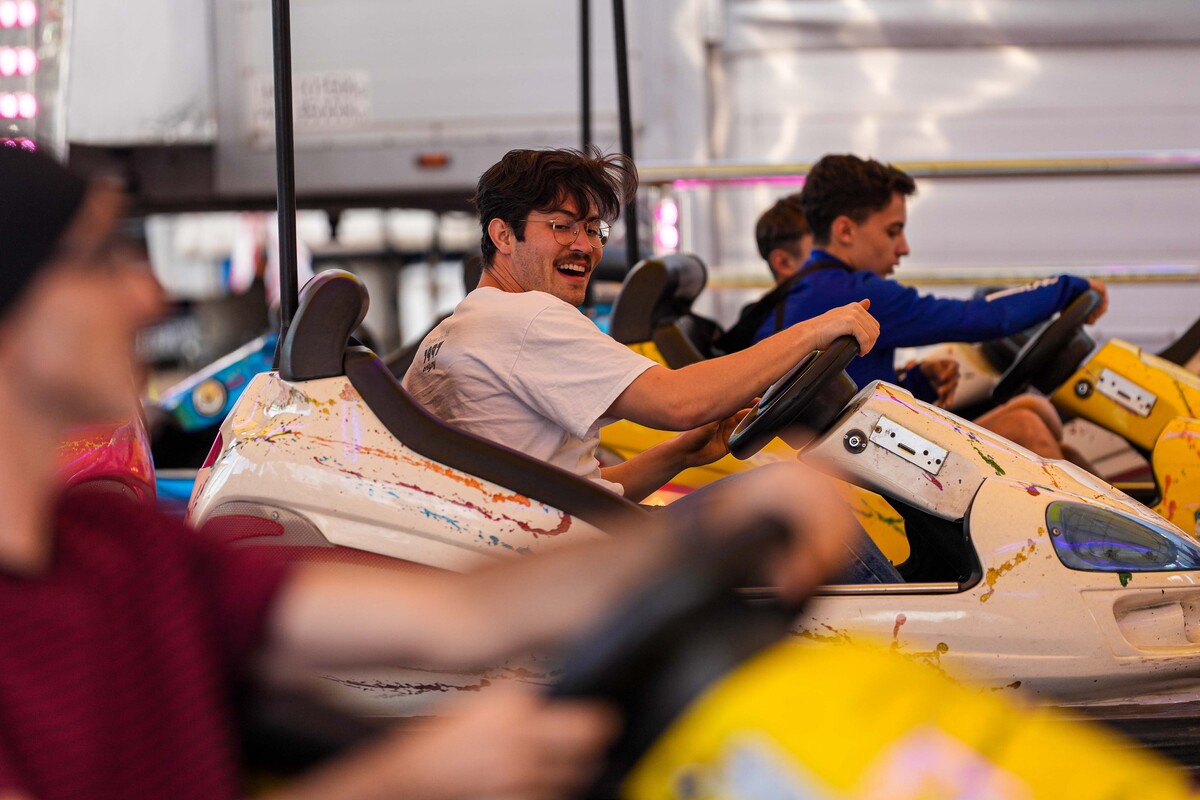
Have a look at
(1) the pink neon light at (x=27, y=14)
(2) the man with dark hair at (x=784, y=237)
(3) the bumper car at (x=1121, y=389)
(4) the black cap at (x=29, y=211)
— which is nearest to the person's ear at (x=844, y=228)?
(3) the bumper car at (x=1121, y=389)

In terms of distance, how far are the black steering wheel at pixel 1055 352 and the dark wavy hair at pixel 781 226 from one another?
3.05 ft

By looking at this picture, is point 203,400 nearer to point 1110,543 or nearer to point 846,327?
point 846,327

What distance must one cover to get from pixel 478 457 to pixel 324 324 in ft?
0.73

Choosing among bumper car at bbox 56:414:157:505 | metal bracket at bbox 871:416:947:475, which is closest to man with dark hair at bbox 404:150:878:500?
metal bracket at bbox 871:416:947:475

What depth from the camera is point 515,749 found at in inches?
23.0

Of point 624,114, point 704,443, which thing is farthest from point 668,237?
point 704,443

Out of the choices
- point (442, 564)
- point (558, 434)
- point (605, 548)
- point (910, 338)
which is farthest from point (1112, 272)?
point (605, 548)

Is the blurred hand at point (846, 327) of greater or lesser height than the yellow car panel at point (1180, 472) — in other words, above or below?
above

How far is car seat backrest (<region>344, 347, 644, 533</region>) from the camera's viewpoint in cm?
144

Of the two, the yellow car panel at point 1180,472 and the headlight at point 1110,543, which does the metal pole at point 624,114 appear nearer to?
the yellow car panel at point 1180,472

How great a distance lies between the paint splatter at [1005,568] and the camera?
1.56m

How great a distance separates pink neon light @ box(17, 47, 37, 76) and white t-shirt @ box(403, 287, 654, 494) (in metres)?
2.43

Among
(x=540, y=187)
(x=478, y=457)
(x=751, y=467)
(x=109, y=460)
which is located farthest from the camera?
(x=751, y=467)

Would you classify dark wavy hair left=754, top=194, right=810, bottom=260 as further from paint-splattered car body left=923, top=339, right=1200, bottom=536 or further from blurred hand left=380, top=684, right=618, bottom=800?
blurred hand left=380, top=684, right=618, bottom=800
